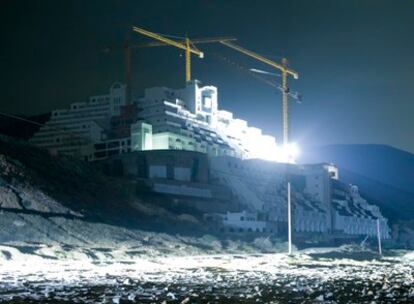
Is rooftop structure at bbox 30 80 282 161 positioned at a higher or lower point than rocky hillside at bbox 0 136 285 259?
higher

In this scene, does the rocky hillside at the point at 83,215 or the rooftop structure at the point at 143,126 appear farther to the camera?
the rooftop structure at the point at 143,126

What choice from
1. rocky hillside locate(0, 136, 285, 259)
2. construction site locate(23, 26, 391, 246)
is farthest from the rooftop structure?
rocky hillside locate(0, 136, 285, 259)

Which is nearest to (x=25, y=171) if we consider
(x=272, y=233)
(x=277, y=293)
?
(x=272, y=233)

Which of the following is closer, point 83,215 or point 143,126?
Answer: point 83,215

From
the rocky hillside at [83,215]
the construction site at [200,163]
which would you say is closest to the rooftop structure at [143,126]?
the construction site at [200,163]

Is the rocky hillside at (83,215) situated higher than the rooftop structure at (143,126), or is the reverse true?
the rooftop structure at (143,126)

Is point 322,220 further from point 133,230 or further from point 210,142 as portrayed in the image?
point 133,230

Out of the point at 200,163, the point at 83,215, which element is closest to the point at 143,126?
the point at 200,163

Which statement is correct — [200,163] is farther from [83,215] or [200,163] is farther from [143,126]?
[83,215]

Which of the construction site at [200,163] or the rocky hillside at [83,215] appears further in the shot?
the construction site at [200,163]

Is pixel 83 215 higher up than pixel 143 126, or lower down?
lower down

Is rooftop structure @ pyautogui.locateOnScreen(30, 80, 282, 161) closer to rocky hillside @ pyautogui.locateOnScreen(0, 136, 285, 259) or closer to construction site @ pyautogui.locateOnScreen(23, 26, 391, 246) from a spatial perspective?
construction site @ pyautogui.locateOnScreen(23, 26, 391, 246)

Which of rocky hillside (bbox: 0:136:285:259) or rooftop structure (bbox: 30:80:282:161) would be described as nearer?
rocky hillside (bbox: 0:136:285:259)

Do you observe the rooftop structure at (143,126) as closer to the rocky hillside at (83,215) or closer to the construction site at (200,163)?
the construction site at (200,163)
